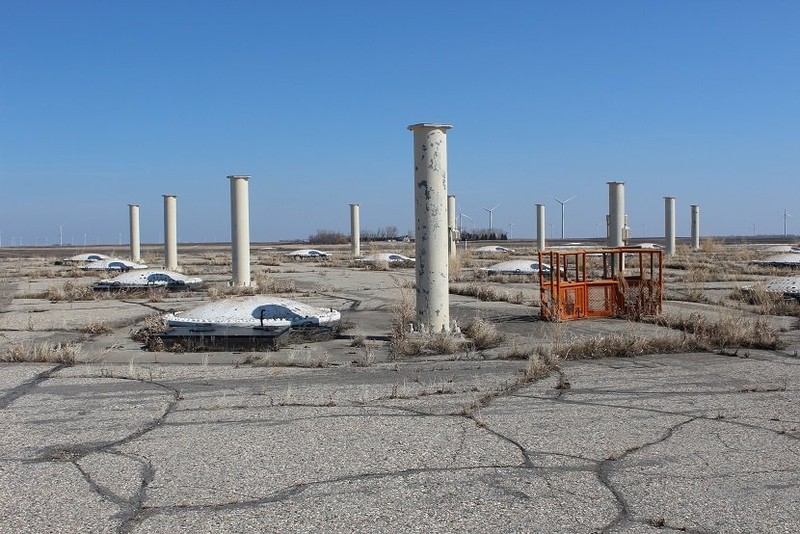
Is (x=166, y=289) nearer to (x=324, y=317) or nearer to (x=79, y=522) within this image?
(x=324, y=317)

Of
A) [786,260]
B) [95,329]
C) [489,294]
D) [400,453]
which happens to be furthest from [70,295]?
[786,260]

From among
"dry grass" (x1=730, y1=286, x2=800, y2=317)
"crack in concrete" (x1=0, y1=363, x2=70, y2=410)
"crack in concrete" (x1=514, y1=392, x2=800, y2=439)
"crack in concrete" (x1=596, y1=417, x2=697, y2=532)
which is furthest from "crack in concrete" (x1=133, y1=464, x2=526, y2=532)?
"dry grass" (x1=730, y1=286, x2=800, y2=317)

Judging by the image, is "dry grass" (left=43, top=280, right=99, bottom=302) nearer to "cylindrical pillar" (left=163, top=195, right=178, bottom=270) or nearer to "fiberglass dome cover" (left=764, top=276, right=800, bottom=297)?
"cylindrical pillar" (left=163, top=195, right=178, bottom=270)

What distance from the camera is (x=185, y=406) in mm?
8328

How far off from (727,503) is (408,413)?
3221 millimetres

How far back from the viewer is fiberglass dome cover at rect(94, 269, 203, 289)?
24.5 m

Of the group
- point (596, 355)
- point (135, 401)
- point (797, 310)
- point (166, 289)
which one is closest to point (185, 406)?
point (135, 401)

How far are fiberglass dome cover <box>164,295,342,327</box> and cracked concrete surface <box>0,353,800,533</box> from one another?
397cm

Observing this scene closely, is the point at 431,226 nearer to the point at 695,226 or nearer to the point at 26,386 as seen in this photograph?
the point at 26,386

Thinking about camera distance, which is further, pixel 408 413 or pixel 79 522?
pixel 408 413

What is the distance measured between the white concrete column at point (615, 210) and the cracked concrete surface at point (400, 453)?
15.6 m

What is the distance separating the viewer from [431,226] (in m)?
14.0

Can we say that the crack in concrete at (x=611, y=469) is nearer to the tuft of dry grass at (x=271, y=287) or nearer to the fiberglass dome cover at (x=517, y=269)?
the tuft of dry grass at (x=271, y=287)

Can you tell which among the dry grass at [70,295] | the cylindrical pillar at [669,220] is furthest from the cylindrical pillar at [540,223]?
the dry grass at [70,295]
